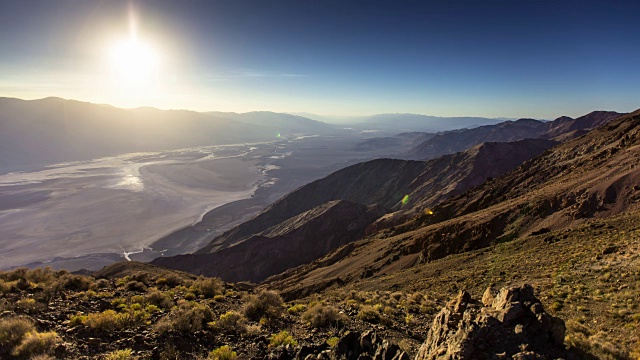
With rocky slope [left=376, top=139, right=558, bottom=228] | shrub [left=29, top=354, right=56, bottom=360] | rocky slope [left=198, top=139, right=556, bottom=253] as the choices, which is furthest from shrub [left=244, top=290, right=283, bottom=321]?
rocky slope [left=198, top=139, right=556, bottom=253]

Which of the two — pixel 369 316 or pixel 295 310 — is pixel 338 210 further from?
pixel 369 316

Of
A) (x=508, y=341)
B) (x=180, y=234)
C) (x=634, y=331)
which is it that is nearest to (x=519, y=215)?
(x=634, y=331)

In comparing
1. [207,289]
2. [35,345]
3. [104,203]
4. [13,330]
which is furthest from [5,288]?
[104,203]

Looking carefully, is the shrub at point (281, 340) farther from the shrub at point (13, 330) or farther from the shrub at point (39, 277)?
the shrub at point (39, 277)

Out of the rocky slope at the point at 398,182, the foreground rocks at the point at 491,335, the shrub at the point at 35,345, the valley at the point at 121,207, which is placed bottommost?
the valley at the point at 121,207

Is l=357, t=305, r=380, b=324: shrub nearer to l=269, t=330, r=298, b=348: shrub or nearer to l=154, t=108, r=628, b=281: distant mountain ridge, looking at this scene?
l=269, t=330, r=298, b=348: shrub

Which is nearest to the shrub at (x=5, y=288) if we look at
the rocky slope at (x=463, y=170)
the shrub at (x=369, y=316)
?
the shrub at (x=369, y=316)
